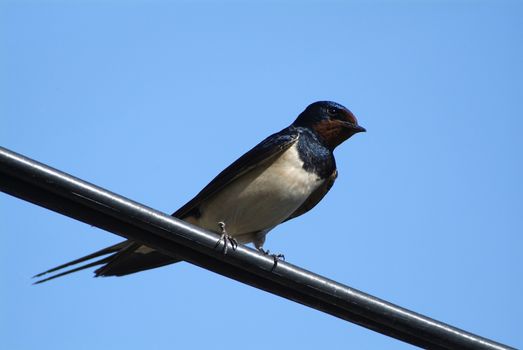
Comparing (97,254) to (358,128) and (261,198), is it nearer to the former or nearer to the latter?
(261,198)

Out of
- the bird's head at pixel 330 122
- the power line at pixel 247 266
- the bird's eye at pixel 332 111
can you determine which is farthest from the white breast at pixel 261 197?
the power line at pixel 247 266

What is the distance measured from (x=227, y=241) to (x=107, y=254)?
5.82ft

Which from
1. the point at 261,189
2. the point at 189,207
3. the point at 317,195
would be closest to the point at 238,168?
the point at 261,189

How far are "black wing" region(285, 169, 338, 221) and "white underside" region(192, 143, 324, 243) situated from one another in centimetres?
21

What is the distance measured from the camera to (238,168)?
4785 mm

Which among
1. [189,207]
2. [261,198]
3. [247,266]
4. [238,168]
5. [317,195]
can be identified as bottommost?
[247,266]

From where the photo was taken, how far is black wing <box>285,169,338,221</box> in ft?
16.8

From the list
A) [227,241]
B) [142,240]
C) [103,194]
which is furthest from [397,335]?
[103,194]

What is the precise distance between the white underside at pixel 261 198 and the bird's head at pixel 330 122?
49cm

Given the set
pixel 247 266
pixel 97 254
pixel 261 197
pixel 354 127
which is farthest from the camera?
pixel 354 127

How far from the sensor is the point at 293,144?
197 inches

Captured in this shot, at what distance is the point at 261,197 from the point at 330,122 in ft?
2.98

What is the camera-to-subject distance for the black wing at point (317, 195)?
511 cm

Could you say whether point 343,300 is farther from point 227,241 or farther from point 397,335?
point 227,241
